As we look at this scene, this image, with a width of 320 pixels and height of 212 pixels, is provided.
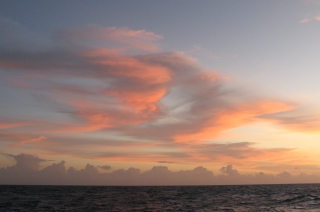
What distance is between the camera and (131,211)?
52.4 metres

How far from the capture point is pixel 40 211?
53000mm

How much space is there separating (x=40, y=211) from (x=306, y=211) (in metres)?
46.5

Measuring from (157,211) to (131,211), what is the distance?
467 cm

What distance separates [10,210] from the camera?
53.3 meters

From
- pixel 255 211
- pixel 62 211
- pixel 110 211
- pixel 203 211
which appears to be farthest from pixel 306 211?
pixel 62 211

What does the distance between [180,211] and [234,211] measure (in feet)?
31.7

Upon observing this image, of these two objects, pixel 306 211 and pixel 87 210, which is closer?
pixel 306 211

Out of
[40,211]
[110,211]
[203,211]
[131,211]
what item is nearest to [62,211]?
[40,211]

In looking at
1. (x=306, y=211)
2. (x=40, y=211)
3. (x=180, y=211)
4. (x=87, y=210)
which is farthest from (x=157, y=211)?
(x=306, y=211)

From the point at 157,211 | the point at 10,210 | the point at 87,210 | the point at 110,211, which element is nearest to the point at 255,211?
the point at 157,211

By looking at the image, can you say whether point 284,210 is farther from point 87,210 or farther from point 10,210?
point 10,210

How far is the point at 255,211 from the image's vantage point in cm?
5078

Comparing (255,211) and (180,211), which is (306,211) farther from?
(180,211)

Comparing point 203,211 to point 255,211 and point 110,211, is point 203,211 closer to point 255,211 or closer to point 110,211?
point 255,211
